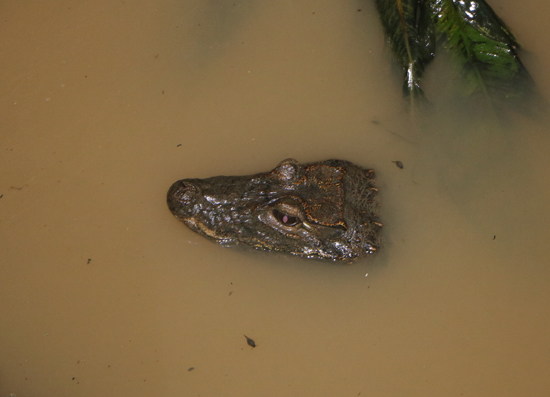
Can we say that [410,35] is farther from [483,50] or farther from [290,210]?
[290,210]

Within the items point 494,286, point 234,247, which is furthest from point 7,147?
point 494,286

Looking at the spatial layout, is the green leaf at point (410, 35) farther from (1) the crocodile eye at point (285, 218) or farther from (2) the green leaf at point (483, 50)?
(1) the crocodile eye at point (285, 218)

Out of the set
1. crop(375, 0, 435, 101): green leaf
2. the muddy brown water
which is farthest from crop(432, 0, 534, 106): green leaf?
the muddy brown water

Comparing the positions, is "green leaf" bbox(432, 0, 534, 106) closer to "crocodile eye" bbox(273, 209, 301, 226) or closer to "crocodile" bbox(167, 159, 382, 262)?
"crocodile" bbox(167, 159, 382, 262)

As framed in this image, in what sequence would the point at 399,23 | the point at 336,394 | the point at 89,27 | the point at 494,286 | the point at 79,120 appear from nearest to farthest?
1. the point at 336,394
2. the point at 494,286
3. the point at 399,23
4. the point at 79,120
5. the point at 89,27

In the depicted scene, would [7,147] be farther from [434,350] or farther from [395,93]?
[434,350]

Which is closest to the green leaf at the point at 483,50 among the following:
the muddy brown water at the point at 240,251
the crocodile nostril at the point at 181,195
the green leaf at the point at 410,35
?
the green leaf at the point at 410,35
